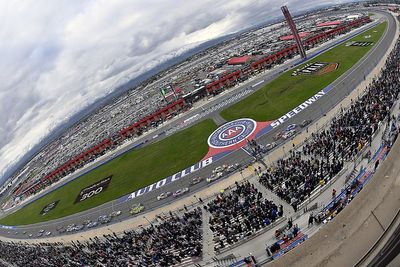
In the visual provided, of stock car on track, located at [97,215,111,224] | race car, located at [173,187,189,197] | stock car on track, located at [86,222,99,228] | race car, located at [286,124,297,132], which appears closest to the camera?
race car, located at [173,187,189,197]

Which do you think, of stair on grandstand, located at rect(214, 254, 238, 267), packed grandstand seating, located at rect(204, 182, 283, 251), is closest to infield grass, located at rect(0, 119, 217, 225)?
packed grandstand seating, located at rect(204, 182, 283, 251)

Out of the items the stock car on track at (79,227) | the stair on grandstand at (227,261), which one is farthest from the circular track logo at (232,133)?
the stock car on track at (79,227)

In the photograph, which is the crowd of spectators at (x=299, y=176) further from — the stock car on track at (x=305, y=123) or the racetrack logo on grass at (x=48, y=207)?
the racetrack logo on grass at (x=48, y=207)

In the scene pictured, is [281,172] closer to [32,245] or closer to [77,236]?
[77,236]

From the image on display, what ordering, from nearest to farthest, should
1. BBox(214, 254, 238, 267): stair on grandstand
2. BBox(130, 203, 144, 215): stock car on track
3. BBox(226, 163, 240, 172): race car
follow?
BBox(214, 254, 238, 267): stair on grandstand
BBox(226, 163, 240, 172): race car
BBox(130, 203, 144, 215): stock car on track

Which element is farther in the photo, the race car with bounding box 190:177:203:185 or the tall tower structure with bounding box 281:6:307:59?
the tall tower structure with bounding box 281:6:307:59

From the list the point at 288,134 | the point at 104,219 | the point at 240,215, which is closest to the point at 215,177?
the point at 240,215

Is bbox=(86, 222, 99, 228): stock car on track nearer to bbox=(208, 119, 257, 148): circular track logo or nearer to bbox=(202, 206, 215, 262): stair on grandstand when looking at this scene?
bbox=(202, 206, 215, 262): stair on grandstand

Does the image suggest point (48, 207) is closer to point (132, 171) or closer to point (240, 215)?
point (132, 171)
